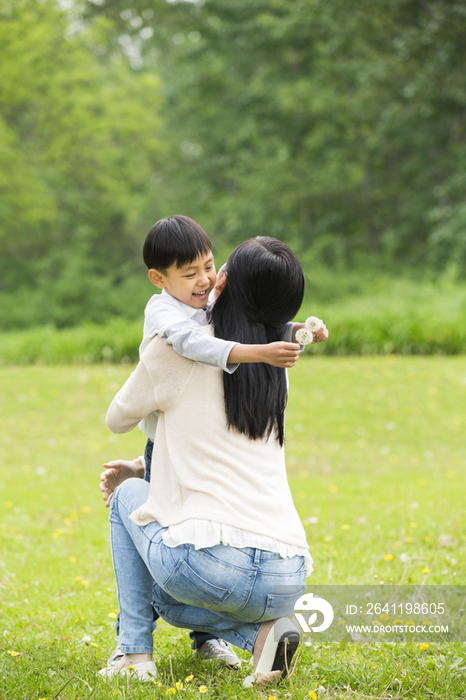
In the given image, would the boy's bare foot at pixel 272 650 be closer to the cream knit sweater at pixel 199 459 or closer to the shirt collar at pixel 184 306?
the cream knit sweater at pixel 199 459

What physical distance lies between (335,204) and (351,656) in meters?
22.6

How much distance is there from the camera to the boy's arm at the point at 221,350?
1916 mm

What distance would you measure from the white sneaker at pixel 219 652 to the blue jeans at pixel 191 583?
24 cm

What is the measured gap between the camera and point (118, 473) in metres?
2.55

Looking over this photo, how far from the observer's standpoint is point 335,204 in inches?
952

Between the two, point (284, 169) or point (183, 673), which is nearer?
point (183, 673)

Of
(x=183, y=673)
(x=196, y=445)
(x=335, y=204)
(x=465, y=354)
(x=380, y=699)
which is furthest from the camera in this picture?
(x=335, y=204)

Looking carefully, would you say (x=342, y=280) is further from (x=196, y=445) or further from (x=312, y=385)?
(x=196, y=445)

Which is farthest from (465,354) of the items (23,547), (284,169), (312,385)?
(284,169)

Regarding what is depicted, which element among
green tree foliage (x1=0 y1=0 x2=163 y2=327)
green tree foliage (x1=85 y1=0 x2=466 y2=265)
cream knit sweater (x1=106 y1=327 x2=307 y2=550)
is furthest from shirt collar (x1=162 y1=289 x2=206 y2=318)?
green tree foliage (x1=0 y1=0 x2=163 y2=327)

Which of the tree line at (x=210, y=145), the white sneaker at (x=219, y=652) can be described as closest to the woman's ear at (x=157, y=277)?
the white sneaker at (x=219, y=652)

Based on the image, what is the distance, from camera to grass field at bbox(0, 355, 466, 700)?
95.4 inches

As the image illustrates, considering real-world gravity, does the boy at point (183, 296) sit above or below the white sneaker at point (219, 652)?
above

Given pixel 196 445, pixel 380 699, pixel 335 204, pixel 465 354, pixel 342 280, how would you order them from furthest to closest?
pixel 335 204 → pixel 342 280 → pixel 465 354 → pixel 380 699 → pixel 196 445
